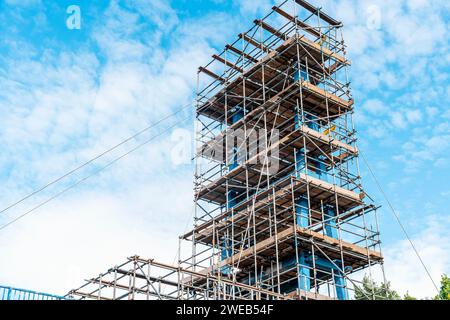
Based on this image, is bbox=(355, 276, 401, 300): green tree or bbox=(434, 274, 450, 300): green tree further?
bbox=(434, 274, 450, 300): green tree

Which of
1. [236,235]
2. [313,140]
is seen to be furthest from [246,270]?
[313,140]

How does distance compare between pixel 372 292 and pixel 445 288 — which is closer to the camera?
pixel 372 292

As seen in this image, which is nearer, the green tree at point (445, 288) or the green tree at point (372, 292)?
the green tree at point (372, 292)

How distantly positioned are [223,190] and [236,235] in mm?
3391

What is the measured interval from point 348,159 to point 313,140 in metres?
2.45

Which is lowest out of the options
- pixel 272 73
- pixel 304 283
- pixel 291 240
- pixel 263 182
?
pixel 304 283

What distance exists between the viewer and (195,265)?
35.3 metres
